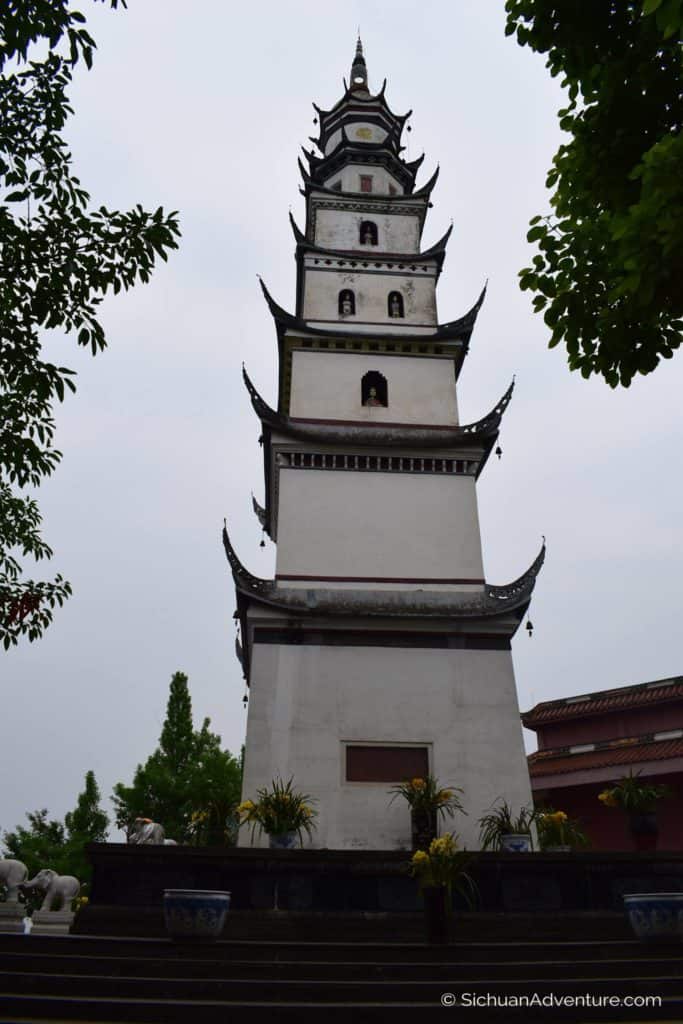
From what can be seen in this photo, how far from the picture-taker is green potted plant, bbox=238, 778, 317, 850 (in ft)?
46.5

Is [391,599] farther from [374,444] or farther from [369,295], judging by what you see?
[369,295]

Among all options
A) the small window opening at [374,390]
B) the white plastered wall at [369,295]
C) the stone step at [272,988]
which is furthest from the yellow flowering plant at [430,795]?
the white plastered wall at [369,295]

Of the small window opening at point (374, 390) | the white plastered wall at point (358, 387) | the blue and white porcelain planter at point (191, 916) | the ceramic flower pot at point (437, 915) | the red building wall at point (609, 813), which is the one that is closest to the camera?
the blue and white porcelain planter at point (191, 916)

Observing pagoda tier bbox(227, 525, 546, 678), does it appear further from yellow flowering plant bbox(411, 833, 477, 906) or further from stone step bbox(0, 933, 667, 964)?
stone step bbox(0, 933, 667, 964)

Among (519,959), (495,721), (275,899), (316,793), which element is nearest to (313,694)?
(316,793)

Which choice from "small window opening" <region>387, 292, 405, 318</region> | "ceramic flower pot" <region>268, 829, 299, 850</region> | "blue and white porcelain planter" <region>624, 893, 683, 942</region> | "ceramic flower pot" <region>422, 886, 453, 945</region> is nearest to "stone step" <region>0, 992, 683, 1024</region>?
"blue and white porcelain planter" <region>624, 893, 683, 942</region>

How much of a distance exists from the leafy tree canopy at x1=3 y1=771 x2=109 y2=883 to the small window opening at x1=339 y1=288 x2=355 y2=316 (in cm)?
2436

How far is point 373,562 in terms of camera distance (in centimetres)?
1911

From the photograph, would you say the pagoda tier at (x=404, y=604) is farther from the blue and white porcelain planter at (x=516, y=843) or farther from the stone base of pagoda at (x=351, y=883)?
the stone base of pagoda at (x=351, y=883)

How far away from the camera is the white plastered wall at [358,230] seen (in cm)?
2417

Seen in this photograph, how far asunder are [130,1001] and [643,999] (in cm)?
398

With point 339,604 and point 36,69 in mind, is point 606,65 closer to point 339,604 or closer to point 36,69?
point 36,69

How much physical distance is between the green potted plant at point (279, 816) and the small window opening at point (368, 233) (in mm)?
15903

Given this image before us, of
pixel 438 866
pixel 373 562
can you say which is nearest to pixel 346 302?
pixel 373 562
